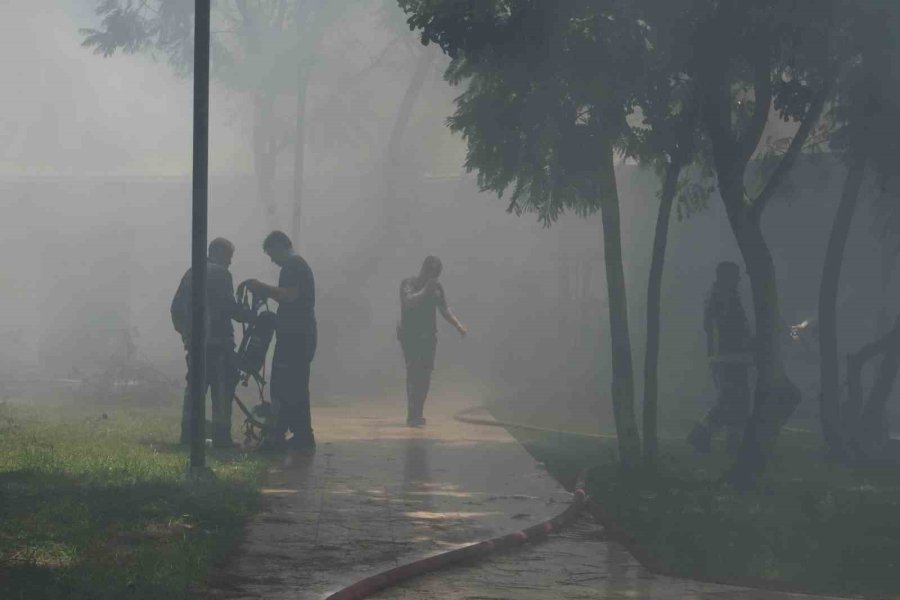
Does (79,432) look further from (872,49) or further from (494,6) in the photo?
(872,49)

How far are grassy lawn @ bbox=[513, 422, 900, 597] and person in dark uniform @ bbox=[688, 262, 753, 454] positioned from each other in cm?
44

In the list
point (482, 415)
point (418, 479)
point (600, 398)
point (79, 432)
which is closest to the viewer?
point (418, 479)

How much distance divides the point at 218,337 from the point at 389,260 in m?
23.5

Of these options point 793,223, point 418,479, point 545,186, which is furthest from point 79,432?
point 793,223

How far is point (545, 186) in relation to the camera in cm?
1275

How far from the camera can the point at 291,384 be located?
1354 centimetres

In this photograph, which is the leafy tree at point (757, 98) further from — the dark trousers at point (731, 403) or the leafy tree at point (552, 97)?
the dark trousers at point (731, 403)

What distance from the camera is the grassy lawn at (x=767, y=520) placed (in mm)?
8352

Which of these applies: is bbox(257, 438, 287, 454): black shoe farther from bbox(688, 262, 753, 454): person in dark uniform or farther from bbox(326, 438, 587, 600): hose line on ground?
bbox(688, 262, 753, 454): person in dark uniform

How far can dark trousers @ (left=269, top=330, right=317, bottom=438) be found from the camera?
1348cm

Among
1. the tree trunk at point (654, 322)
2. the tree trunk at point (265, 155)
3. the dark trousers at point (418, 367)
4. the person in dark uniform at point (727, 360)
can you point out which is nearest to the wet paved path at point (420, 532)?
A: the tree trunk at point (654, 322)

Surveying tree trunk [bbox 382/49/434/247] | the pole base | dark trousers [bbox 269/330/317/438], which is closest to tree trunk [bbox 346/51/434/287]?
tree trunk [bbox 382/49/434/247]

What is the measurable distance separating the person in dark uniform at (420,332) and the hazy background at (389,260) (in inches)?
200

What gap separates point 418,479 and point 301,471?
1.08 metres
